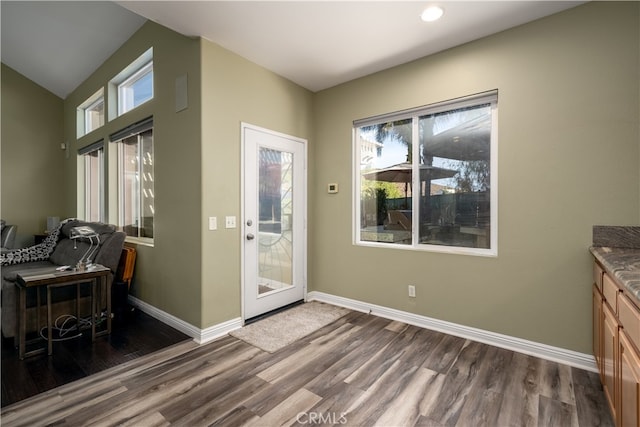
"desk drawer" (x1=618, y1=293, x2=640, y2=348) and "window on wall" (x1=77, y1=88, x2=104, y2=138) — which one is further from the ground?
"window on wall" (x1=77, y1=88, x2=104, y2=138)

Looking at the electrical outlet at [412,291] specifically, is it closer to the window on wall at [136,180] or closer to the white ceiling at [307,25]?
the white ceiling at [307,25]

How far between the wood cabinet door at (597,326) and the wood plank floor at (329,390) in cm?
19

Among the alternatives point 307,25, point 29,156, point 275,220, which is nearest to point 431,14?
point 307,25

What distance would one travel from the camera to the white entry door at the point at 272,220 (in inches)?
121

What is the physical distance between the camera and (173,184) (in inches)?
118

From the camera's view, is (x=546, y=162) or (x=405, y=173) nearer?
(x=546, y=162)

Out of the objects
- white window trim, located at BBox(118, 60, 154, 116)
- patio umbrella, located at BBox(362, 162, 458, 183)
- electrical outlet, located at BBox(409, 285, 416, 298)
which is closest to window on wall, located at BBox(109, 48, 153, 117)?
white window trim, located at BBox(118, 60, 154, 116)

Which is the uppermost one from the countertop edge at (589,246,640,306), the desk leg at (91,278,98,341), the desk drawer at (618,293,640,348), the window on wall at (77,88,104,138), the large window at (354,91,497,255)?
the window on wall at (77,88,104,138)

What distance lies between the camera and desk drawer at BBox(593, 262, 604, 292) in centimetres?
190

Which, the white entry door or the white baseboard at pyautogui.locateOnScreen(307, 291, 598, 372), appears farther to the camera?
the white entry door

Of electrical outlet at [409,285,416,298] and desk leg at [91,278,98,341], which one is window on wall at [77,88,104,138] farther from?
electrical outlet at [409,285,416,298]

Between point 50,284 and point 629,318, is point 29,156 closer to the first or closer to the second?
point 50,284

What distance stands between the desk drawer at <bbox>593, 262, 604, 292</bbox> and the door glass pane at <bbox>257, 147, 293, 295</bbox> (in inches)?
111

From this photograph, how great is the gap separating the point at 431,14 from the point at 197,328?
340 cm
